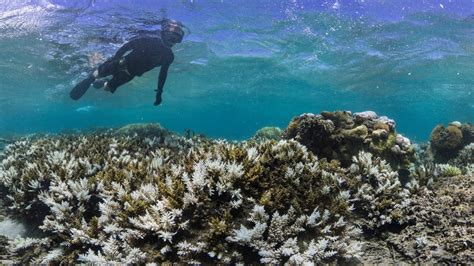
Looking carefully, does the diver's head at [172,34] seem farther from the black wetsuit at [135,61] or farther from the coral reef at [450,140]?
the coral reef at [450,140]

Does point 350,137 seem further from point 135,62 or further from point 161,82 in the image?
point 135,62

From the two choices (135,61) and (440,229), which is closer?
(440,229)

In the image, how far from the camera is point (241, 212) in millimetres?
4293

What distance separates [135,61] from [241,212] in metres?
11.7

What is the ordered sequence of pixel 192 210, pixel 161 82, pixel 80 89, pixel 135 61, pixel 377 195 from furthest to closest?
1. pixel 80 89
2. pixel 135 61
3. pixel 161 82
4. pixel 377 195
5. pixel 192 210

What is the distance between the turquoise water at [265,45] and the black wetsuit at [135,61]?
364 centimetres

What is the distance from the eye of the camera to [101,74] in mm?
14992

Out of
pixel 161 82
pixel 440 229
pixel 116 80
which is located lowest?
pixel 440 229

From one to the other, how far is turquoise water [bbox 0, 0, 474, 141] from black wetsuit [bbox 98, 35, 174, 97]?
11.9 ft

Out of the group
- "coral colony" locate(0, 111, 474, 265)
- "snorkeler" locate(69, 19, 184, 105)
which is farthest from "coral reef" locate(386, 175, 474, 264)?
"snorkeler" locate(69, 19, 184, 105)

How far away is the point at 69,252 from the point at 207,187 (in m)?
2.09

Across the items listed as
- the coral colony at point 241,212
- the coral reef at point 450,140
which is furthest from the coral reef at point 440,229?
the coral reef at point 450,140

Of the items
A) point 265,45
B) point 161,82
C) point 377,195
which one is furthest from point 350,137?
point 265,45

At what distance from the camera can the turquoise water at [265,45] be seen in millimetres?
19656
